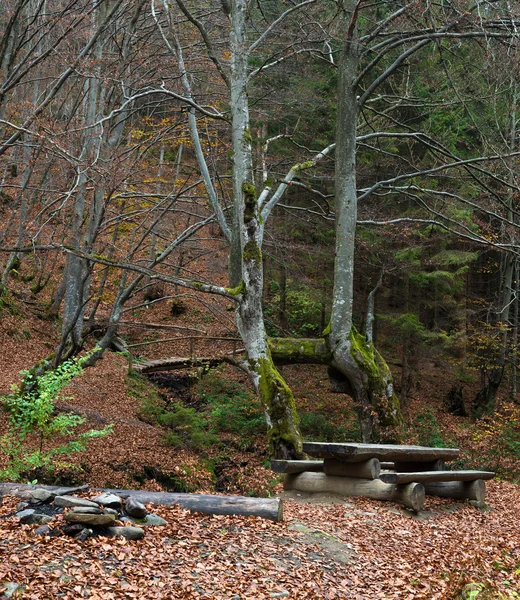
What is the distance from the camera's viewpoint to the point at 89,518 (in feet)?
17.1

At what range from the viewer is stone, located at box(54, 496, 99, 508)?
5453 mm

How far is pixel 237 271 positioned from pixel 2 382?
5.61 meters

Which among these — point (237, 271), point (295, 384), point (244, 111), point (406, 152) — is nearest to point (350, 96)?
point (244, 111)

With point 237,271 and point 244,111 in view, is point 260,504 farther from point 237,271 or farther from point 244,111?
point 244,111

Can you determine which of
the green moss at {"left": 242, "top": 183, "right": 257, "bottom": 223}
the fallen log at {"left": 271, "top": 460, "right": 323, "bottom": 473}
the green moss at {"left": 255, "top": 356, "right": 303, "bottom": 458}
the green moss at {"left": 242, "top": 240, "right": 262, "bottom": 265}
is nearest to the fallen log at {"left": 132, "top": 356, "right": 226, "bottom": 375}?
the green moss at {"left": 255, "top": 356, "right": 303, "bottom": 458}

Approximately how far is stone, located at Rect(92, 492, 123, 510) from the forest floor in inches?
19.2

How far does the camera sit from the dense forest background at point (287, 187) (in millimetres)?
10320

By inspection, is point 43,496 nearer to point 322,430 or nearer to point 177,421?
point 177,421

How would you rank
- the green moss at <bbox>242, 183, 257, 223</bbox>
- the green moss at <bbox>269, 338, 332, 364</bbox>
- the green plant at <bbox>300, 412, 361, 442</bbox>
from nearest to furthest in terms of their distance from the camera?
the green moss at <bbox>242, 183, 257, 223</bbox>
the green moss at <bbox>269, 338, 332, 364</bbox>
the green plant at <bbox>300, 412, 361, 442</bbox>

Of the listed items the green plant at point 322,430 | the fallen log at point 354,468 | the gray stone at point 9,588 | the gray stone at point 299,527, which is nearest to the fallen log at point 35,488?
the gray stone at point 9,588

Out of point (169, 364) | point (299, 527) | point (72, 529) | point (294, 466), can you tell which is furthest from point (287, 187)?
point (72, 529)

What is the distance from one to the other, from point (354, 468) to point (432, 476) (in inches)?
46.9

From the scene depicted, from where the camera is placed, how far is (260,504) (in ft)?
21.4

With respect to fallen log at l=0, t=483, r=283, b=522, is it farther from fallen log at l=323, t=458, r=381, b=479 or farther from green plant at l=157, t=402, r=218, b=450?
green plant at l=157, t=402, r=218, b=450
